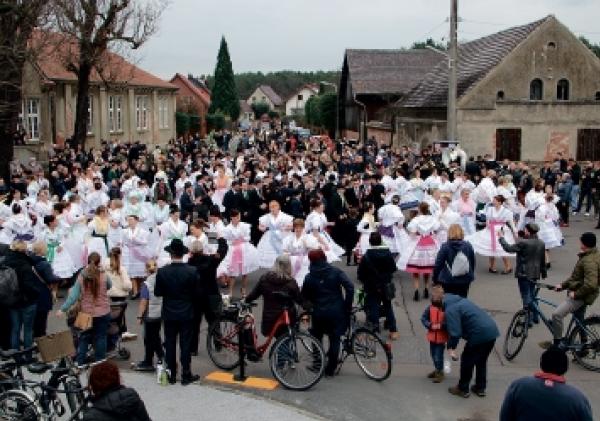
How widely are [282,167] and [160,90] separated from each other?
33331mm

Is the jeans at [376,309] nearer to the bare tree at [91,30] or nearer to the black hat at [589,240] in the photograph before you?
the black hat at [589,240]

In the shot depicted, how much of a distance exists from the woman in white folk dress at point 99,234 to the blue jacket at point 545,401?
10.0 metres

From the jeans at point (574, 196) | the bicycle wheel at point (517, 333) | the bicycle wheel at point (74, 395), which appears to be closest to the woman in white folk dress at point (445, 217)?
the bicycle wheel at point (517, 333)

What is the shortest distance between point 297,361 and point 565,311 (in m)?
3.79

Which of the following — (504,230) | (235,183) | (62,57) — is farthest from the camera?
(62,57)

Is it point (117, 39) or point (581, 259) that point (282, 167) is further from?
point (581, 259)

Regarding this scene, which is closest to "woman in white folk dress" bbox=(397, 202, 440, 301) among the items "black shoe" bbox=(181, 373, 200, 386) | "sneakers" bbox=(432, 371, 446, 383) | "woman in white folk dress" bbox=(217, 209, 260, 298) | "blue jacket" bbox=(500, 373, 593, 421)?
"woman in white folk dress" bbox=(217, 209, 260, 298)

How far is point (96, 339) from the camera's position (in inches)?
384

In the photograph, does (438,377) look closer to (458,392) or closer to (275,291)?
(458,392)

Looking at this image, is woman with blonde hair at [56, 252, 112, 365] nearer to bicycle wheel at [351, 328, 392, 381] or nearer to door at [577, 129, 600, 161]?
bicycle wheel at [351, 328, 392, 381]

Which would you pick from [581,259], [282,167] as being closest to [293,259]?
[581,259]

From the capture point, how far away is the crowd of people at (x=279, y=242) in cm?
952

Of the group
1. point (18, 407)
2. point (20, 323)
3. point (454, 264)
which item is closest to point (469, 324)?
point (454, 264)

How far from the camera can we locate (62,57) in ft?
99.9
